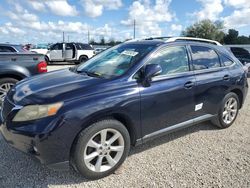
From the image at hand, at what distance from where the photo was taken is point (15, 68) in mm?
5898

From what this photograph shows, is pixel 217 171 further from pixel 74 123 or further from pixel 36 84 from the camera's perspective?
pixel 36 84

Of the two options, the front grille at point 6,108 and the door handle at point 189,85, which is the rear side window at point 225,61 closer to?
the door handle at point 189,85

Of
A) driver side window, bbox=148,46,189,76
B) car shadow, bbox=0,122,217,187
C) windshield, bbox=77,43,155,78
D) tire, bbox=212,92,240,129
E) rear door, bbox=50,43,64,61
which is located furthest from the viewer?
rear door, bbox=50,43,64,61

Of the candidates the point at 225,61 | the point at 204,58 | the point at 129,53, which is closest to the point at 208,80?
the point at 204,58

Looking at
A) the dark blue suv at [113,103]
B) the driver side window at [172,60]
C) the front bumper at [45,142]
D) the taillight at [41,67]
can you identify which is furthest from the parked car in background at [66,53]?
the front bumper at [45,142]

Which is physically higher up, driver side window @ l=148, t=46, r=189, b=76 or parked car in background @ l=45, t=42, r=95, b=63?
parked car in background @ l=45, t=42, r=95, b=63

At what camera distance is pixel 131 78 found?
11.0ft

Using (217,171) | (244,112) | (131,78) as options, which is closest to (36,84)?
(131,78)

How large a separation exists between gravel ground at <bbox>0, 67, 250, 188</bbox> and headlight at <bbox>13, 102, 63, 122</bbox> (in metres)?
0.78

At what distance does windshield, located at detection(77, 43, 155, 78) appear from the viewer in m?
3.56

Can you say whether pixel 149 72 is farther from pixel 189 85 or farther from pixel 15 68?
pixel 15 68

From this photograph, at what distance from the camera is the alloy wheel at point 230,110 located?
4.77 m

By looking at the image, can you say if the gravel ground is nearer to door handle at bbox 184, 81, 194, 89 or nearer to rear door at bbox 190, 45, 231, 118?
rear door at bbox 190, 45, 231, 118

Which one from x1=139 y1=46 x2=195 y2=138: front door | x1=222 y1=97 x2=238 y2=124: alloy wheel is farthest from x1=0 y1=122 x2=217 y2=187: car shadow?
x1=222 y1=97 x2=238 y2=124: alloy wheel
